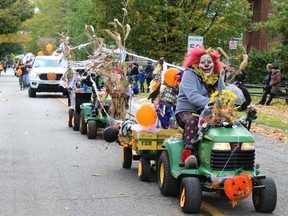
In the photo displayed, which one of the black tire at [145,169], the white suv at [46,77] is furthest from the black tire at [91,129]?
the white suv at [46,77]

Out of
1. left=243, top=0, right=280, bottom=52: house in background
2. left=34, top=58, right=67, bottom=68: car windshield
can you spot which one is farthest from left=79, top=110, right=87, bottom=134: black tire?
left=243, top=0, right=280, bottom=52: house in background

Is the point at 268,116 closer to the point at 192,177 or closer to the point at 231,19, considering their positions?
the point at 231,19

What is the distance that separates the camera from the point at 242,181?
6578 millimetres

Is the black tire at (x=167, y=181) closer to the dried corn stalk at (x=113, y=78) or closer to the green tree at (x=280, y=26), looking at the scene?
the dried corn stalk at (x=113, y=78)

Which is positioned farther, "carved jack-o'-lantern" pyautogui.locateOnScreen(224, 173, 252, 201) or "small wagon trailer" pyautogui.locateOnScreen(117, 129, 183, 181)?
"small wagon trailer" pyautogui.locateOnScreen(117, 129, 183, 181)

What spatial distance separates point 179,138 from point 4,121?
10.6 metres

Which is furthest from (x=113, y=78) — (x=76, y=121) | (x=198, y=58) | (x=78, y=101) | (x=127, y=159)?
(x=198, y=58)

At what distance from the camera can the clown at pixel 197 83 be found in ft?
24.8

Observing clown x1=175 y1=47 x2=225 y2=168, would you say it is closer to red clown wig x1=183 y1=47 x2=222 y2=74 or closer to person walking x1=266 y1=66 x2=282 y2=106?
red clown wig x1=183 y1=47 x2=222 y2=74

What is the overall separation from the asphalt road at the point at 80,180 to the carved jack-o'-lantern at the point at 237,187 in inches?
21.2

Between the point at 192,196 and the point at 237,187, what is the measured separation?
553 mm

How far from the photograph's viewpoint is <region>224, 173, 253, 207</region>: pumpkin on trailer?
655 cm

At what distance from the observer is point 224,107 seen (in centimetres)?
707

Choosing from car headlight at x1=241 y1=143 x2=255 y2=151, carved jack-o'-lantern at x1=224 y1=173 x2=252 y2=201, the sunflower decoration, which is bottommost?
carved jack-o'-lantern at x1=224 y1=173 x2=252 y2=201
